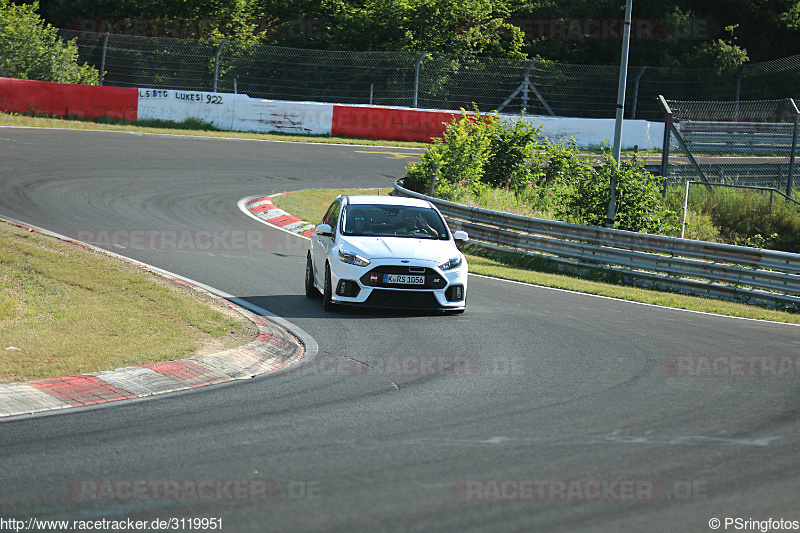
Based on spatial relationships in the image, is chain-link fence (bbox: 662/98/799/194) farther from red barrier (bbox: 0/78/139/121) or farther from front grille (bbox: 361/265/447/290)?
red barrier (bbox: 0/78/139/121)

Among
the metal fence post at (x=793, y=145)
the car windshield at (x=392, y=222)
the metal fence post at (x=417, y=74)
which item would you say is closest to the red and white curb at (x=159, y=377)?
the car windshield at (x=392, y=222)

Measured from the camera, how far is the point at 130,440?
6.32m

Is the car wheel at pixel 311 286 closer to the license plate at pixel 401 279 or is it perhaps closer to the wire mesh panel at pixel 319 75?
the license plate at pixel 401 279

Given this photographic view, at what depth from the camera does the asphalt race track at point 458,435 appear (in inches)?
200

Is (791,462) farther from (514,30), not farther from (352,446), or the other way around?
(514,30)

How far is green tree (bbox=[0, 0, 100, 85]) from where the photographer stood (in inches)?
1270

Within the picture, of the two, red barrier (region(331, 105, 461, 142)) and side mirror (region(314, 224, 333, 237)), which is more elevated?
red barrier (region(331, 105, 461, 142))

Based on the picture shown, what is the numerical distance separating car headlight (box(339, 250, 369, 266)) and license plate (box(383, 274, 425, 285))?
1.08ft

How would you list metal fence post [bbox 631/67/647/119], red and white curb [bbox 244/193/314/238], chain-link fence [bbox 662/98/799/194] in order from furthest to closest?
1. metal fence post [bbox 631/67/647/119]
2. chain-link fence [bbox 662/98/799/194]
3. red and white curb [bbox 244/193/314/238]

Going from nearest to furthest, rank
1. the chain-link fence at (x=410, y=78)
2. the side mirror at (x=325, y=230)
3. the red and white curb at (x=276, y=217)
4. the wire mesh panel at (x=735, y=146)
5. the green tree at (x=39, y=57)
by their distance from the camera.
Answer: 1. the side mirror at (x=325, y=230)
2. the red and white curb at (x=276, y=217)
3. the wire mesh panel at (x=735, y=146)
4. the green tree at (x=39, y=57)
5. the chain-link fence at (x=410, y=78)

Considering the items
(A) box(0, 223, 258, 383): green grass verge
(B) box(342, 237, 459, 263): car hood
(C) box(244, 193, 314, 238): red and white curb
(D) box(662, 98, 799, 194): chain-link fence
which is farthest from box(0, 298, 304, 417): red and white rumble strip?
(D) box(662, 98, 799, 194): chain-link fence

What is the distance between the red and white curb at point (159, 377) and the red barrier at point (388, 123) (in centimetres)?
2517

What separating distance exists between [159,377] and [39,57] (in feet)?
92.4

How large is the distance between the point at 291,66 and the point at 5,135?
36.6ft
